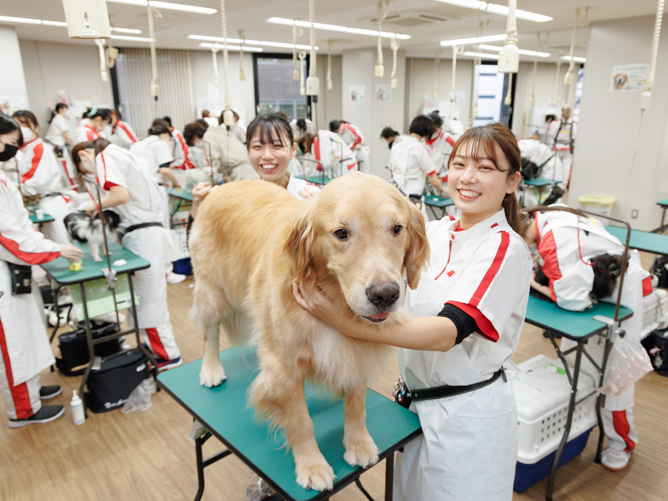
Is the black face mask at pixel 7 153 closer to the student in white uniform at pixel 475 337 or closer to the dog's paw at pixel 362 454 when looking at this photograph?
the student in white uniform at pixel 475 337

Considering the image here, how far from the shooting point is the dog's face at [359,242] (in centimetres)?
112

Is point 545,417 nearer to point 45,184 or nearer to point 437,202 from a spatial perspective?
point 437,202

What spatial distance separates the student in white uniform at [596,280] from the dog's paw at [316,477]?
74.0 inches

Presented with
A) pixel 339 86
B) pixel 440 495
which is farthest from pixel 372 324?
pixel 339 86

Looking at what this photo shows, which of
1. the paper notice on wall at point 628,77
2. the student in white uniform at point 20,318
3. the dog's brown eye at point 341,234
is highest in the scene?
the paper notice on wall at point 628,77

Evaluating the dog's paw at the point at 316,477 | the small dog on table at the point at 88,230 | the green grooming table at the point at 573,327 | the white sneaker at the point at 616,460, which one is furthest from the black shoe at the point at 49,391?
the white sneaker at the point at 616,460

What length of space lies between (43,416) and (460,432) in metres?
3.00

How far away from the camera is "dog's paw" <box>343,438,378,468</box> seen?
4.65 feet

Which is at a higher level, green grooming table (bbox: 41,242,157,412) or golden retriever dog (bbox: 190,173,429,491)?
golden retriever dog (bbox: 190,173,429,491)

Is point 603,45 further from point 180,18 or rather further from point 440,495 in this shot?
point 440,495

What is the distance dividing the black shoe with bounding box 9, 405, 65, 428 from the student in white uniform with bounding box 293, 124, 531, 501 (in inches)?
108

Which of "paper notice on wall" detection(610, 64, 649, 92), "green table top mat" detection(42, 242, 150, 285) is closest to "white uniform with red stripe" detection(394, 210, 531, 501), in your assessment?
"green table top mat" detection(42, 242, 150, 285)

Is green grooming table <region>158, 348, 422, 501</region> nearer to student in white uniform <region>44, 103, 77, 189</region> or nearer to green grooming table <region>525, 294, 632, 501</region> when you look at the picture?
green grooming table <region>525, 294, 632, 501</region>

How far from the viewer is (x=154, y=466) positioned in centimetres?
271
